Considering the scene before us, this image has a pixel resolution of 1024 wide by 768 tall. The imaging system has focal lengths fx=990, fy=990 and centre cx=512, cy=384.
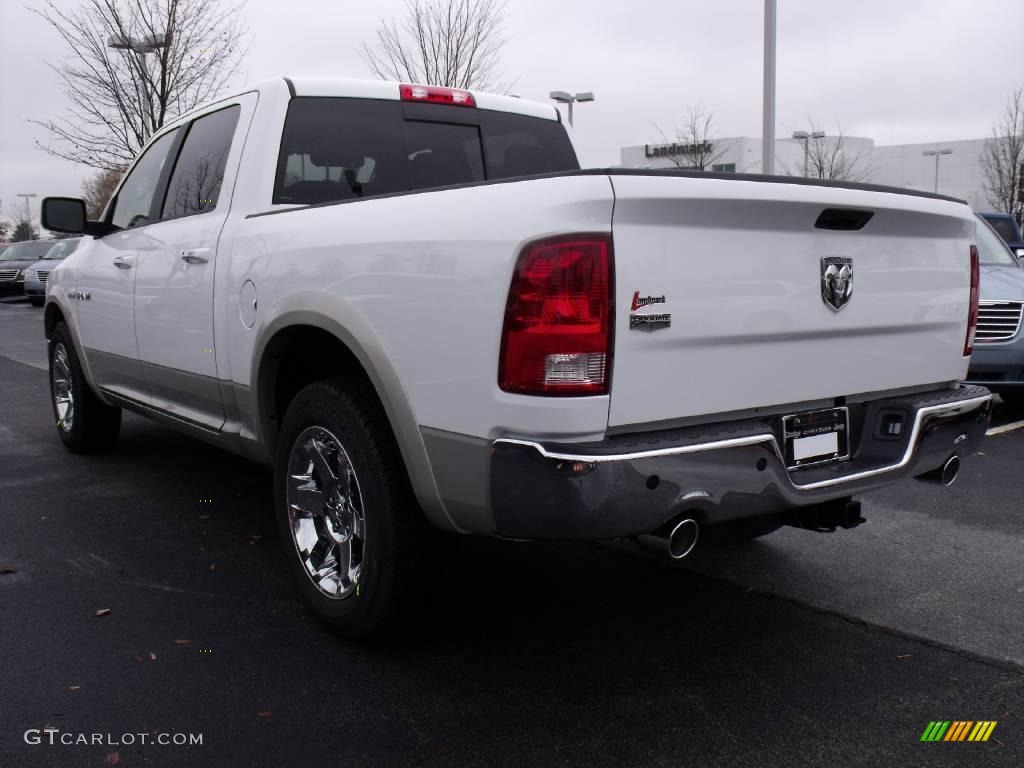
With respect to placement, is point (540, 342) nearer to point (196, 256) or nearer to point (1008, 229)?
point (196, 256)

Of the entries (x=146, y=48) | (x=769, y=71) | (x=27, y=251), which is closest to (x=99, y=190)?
(x=27, y=251)

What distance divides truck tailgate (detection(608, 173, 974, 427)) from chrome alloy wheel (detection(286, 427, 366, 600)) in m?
1.11

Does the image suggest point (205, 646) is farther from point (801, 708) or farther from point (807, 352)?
point (807, 352)

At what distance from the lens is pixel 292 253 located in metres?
3.39

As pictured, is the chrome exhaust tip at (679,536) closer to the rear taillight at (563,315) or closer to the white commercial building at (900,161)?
the rear taillight at (563,315)

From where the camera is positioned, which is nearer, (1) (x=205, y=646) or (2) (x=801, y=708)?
(2) (x=801, y=708)

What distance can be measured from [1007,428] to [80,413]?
6.55 m

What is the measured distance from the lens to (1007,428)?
7.48 metres

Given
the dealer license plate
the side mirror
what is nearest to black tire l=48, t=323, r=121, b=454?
the side mirror

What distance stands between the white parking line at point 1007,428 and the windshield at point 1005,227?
581cm

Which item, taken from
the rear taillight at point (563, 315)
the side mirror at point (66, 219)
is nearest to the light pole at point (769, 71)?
the side mirror at point (66, 219)

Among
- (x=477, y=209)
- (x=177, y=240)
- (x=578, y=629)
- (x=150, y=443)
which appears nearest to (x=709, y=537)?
(x=578, y=629)

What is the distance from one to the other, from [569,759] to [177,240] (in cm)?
288

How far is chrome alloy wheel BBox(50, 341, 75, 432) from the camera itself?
247 inches
